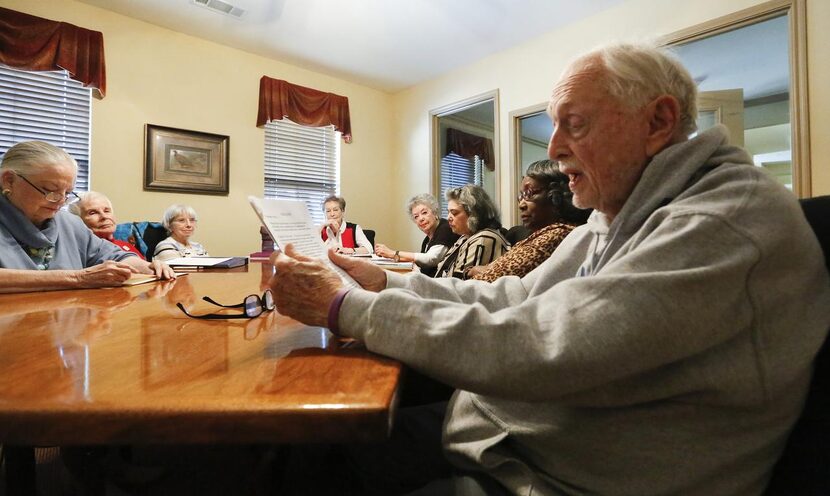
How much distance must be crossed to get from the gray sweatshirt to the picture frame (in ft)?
12.7

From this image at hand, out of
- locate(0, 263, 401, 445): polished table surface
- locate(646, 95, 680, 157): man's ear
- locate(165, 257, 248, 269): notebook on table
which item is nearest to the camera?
locate(0, 263, 401, 445): polished table surface

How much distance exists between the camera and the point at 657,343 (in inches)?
17.6

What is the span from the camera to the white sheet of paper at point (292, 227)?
747 millimetres

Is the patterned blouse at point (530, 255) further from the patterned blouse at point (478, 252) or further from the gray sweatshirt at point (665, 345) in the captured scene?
the gray sweatshirt at point (665, 345)

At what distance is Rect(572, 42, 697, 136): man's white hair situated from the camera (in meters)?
0.71

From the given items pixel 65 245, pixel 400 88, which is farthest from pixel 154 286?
pixel 400 88

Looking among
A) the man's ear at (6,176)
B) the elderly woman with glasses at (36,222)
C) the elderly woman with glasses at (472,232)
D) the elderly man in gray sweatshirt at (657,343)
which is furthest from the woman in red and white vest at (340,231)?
the elderly man in gray sweatshirt at (657,343)

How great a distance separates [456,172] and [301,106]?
2188 millimetres

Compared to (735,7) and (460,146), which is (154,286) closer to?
(735,7)

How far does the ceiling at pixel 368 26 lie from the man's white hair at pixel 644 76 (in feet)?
9.82

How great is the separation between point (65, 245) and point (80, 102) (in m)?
2.56

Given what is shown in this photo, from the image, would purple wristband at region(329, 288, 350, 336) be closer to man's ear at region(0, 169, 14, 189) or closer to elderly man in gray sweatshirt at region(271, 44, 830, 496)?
elderly man in gray sweatshirt at region(271, 44, 830, 496)

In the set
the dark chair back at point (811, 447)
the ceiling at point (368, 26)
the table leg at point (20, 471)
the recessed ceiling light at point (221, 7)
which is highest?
the ceiling at point (368, 26)

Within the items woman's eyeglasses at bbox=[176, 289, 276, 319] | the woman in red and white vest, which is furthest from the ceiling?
woman's eyeglasses at bbox=[176, 289, 276, 319]
